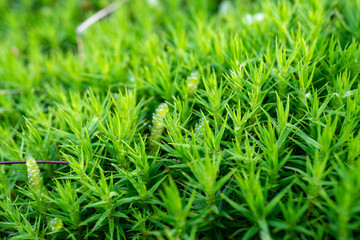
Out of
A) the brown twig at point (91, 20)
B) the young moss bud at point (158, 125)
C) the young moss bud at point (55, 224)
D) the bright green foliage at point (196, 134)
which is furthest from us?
the brown twig at point (91, 20)

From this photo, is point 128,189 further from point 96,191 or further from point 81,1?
point 81,1

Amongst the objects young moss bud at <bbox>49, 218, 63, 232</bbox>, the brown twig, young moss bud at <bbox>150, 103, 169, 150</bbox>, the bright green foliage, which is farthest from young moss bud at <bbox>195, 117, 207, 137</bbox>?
the brown twig

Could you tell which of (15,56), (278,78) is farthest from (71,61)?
(278,78)

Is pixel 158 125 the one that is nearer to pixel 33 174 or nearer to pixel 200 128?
pixel 200 128

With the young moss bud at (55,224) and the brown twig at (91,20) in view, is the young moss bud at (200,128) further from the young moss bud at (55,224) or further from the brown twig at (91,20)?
the brown twig at (91,20)

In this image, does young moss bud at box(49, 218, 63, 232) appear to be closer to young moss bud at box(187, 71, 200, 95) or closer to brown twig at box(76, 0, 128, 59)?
young moss bud at box(187, 71, 200, 95)

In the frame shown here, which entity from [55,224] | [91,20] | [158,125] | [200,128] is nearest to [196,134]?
[200,128]

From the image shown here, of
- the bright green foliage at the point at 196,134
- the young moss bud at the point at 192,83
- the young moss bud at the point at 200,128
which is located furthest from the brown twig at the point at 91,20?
the young moss bud at the point at 200,128

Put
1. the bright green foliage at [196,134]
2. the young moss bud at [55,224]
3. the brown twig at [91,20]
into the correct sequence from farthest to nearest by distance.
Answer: the brown twig at [91,20]
the young moss bud at [55,224]
the bright green foliage at [196,134]
